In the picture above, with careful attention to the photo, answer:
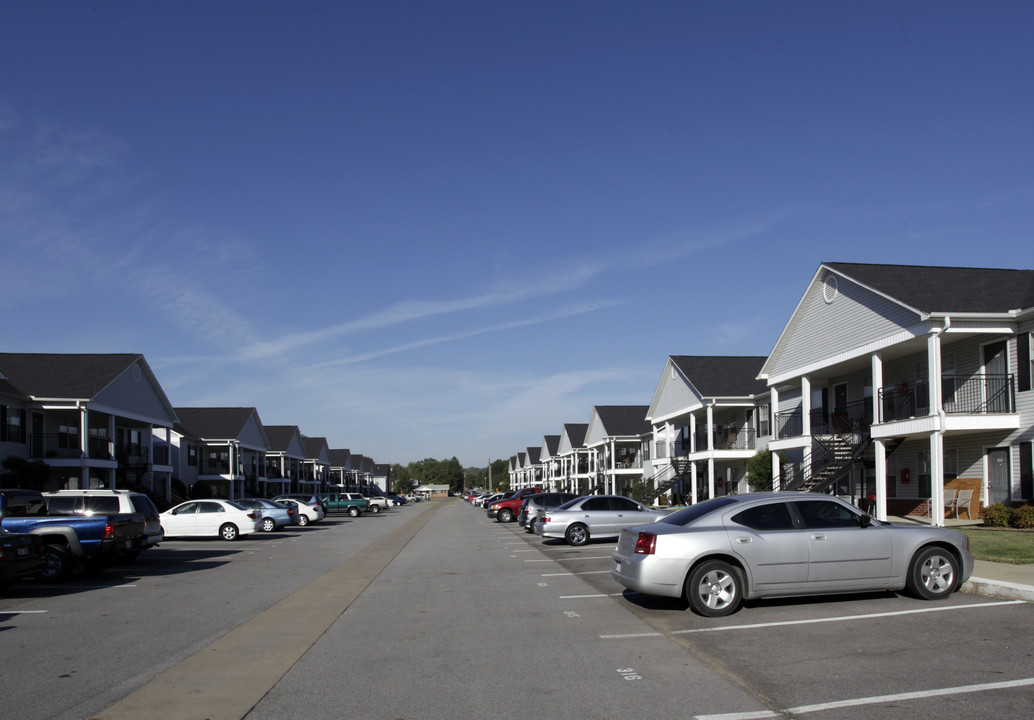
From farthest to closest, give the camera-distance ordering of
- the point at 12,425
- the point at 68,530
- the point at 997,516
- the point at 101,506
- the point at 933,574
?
the point at 12,425
the point at 997,516
the point at 101,506
the point at 68,530
the point at 933,574

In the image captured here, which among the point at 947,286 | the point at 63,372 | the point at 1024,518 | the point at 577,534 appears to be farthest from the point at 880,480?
the point at 63,372

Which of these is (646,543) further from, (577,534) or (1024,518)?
(1024,518)

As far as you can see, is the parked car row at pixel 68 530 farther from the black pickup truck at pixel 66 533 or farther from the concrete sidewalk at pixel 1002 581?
the concrete sidewalk at pixel 1002 581

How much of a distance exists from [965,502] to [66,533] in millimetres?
23389

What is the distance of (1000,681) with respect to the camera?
Answer: 23.5 ft

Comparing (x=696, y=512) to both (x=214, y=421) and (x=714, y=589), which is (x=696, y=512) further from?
(x=214, y=421)

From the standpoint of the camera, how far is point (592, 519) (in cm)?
2339

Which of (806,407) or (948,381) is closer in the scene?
(948,381)

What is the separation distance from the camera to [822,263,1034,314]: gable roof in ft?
76.4

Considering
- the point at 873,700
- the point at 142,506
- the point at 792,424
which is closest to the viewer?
the point at 873,700

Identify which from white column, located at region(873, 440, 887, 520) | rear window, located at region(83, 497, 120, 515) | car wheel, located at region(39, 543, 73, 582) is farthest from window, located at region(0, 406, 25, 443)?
white column, located at region(873, 440, 887, 520)

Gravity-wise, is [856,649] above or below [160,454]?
below

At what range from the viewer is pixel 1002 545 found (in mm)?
16781

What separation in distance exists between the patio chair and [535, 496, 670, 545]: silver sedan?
8.93 meters
